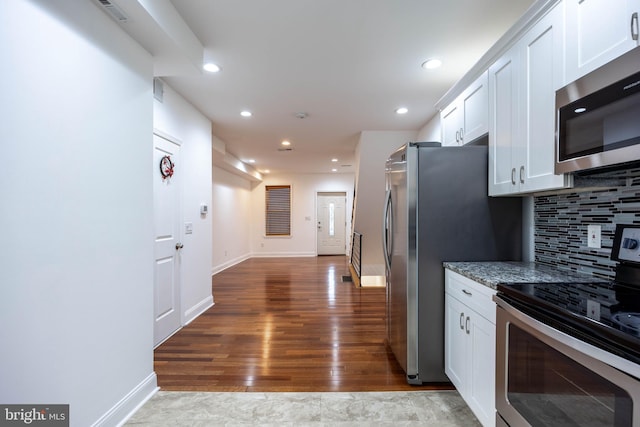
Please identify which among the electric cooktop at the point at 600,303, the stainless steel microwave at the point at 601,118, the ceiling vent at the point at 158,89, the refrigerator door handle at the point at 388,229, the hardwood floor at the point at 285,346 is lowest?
the hardwood floor at the point at 285,346

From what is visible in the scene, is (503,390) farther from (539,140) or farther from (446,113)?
(446,113)

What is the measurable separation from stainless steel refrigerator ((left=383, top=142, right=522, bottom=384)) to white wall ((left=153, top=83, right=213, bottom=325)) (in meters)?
2.53

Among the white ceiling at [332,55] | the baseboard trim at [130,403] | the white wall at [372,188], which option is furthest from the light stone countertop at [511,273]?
the white wall at [372,188]

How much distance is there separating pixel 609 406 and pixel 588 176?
1.05 meters

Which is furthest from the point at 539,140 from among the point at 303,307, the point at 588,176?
the point at 303,307

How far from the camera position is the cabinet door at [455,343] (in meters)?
1.83

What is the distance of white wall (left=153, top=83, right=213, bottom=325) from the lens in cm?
311

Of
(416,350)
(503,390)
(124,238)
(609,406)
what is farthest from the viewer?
(416,350)

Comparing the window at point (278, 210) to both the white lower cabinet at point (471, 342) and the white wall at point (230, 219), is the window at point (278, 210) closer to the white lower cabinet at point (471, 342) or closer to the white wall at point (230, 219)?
the white wall at point (230, 219)

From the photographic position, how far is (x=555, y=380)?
112cm

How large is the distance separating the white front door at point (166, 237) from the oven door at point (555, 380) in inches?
115

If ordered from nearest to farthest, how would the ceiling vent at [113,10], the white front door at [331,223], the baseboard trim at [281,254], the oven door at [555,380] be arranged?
the oven door at [555,380] < the ceiling vent at [113,10] < the baseboard trim at [281,254] < the white front door at [331,223]

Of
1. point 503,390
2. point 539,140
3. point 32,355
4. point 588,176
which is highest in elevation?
point 539,140

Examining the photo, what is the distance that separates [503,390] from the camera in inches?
54.5
